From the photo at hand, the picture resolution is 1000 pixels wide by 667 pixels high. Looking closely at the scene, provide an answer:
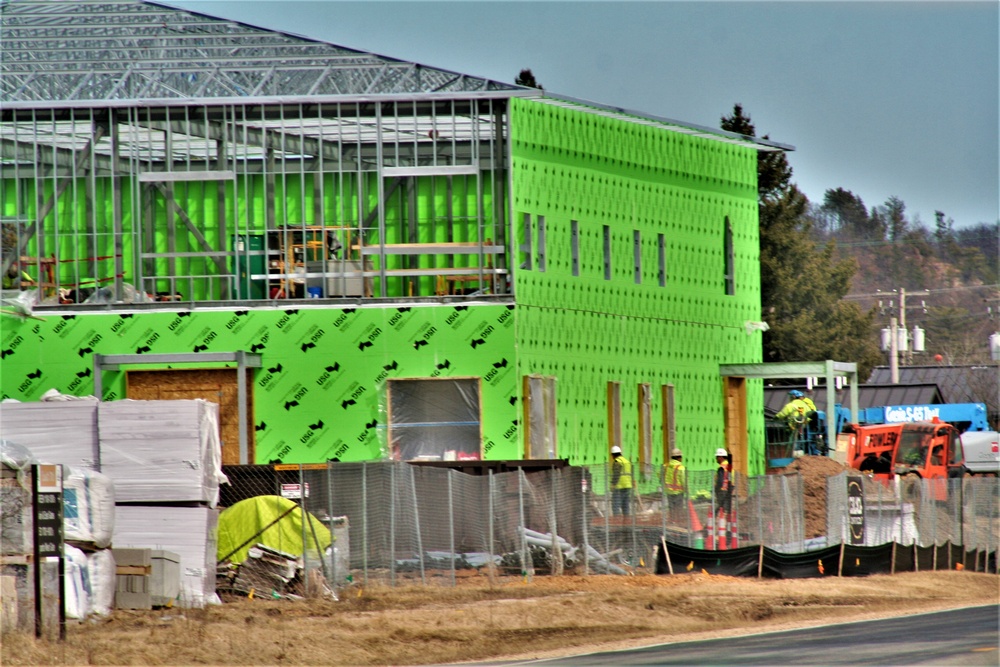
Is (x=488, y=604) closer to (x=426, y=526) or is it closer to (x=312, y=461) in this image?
(x=426, y=526)

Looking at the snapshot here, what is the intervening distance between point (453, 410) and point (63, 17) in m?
12.5

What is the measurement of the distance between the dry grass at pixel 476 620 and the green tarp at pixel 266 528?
1105 millimetres

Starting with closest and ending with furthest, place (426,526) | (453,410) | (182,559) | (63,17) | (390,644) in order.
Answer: (390,644), (182,559), (426,526), (453,410), (63,17)

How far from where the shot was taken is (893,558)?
3016cm

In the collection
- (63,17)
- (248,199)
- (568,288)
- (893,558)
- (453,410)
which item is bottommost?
(893,558)

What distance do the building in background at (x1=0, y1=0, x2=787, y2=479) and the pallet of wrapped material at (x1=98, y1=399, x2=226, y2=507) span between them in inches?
399

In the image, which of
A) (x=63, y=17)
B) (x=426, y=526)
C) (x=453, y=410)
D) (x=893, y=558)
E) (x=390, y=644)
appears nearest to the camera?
(x=390, y=644)

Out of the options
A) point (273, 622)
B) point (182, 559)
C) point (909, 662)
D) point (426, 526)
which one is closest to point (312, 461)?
point (426, 526)

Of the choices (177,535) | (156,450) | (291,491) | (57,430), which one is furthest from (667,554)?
(57,430)

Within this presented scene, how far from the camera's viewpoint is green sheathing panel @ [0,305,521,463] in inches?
1329

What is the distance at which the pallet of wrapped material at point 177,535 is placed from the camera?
23141 mm

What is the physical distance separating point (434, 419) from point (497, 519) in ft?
22.8

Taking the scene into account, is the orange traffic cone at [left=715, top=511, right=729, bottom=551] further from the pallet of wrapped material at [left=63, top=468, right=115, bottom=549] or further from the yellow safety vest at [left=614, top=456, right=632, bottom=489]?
the pallet of wrapped material at [left=63, top=468, right=115, bottom=549]

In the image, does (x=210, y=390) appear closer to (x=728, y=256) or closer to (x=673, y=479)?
(x=673, y=479)
